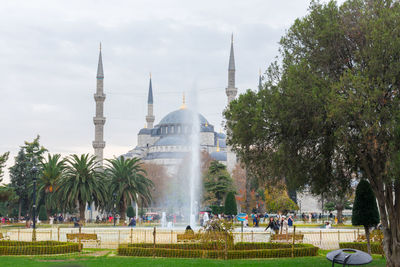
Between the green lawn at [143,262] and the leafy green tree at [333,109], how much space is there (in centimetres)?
243

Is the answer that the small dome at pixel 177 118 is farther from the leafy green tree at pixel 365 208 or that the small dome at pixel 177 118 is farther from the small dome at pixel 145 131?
the leafy green tree at pixel 365 208

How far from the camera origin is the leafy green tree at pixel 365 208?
739 inches

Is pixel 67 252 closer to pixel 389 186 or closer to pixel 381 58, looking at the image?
pixel 389 186

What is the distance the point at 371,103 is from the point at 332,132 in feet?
4.59

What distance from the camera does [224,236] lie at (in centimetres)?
1842

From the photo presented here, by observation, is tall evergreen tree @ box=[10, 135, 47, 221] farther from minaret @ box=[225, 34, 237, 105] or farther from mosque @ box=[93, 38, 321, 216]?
mosque @ box=[93, 38, 321, 216]

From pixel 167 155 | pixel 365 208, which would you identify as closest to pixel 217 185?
pixel 365 208

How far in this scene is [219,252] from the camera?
59.6ft

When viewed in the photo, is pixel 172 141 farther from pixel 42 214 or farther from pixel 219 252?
pixel 219 252

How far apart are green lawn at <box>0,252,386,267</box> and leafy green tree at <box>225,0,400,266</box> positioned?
2.43 m

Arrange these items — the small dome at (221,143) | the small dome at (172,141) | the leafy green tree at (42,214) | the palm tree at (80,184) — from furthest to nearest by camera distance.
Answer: the small dome at (221,143) → the small dome at (172,141) → the leafy green tree at (42,214) → the palm tree at (80,184)

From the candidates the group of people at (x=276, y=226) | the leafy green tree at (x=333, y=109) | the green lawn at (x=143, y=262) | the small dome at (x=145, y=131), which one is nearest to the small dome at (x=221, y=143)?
the small dome at (x=145, y=131)

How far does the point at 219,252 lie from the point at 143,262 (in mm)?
2789

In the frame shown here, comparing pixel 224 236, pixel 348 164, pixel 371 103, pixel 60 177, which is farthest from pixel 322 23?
pixel 60 177
